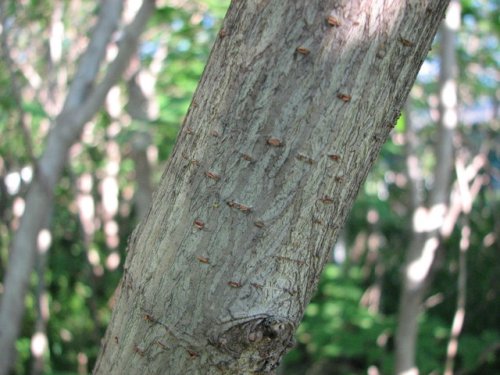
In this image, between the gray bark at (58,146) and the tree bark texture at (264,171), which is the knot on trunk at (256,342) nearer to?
the tree bark texture at (264,171)

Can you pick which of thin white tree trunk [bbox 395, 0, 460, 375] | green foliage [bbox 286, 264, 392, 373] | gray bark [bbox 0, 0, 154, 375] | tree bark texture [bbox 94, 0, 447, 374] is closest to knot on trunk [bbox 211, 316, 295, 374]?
tree bark texture [bbox 94, 0, 447, 374]

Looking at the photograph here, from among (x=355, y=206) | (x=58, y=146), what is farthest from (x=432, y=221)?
(x=355, y=206)

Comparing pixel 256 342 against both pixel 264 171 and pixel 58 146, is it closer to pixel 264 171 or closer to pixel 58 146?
pixel 264 171

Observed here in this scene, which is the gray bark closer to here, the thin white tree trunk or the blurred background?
the blurred background

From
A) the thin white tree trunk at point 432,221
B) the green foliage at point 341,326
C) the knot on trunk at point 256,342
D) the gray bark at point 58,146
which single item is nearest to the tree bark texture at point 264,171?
the knot on trunk at point 256,342

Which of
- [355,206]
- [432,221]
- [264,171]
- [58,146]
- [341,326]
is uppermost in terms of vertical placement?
[264,171]

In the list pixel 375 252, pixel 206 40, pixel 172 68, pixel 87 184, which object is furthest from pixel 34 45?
pixel 375 252

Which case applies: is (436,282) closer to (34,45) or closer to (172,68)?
(172,68)
